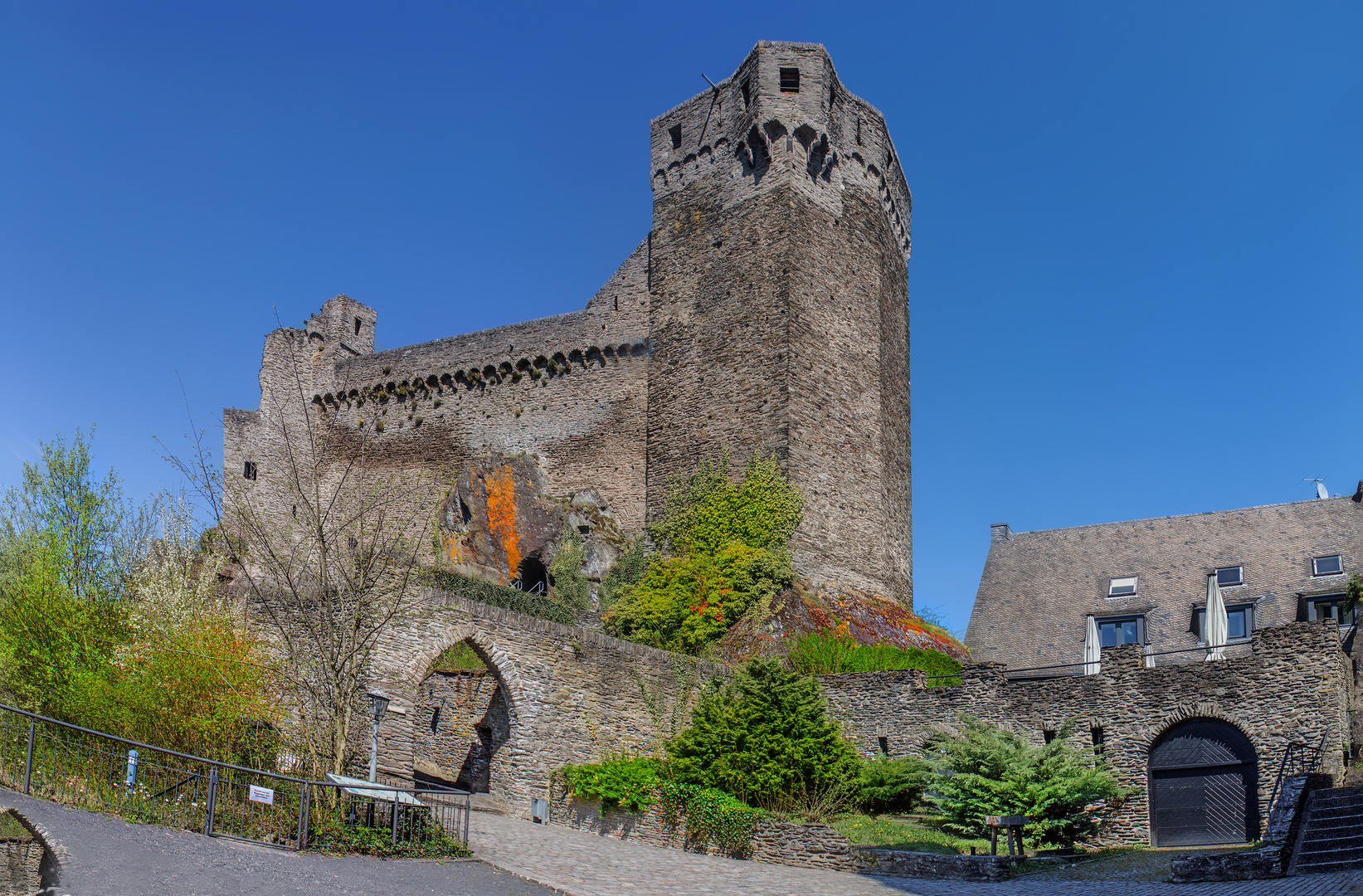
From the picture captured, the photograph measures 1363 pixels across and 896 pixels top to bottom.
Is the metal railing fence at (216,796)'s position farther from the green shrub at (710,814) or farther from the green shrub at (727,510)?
the green shrub at (727,510)

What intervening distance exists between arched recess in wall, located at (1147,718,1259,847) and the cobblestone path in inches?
142

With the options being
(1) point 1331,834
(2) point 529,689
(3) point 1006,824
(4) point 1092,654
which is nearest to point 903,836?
(3) point 1006,824

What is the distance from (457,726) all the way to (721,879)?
24.9ft

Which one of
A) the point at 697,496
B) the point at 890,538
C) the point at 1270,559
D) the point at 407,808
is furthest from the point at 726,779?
the point at 1270,559

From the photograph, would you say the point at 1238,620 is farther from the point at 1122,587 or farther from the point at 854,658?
the point at 854,658

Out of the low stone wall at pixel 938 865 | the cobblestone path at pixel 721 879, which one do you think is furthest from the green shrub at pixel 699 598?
the low stone wall at pixel 938 865

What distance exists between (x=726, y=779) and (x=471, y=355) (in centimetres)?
1807

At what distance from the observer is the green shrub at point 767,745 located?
15062mm

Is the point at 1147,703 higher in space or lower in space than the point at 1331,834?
higher

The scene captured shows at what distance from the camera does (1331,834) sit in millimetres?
11336

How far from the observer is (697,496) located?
24328 millimetres

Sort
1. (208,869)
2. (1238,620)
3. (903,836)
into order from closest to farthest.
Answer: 1. (208,869)
2. (903,836)
3. (1238,620)

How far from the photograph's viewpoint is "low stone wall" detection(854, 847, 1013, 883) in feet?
38.5

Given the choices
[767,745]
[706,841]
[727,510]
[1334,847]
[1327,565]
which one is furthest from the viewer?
[727,510]
